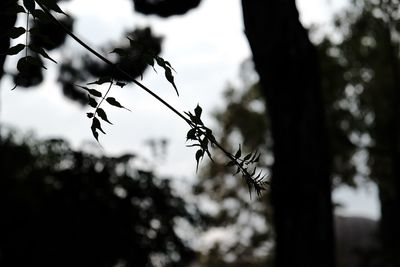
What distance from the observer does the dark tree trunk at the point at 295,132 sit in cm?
537

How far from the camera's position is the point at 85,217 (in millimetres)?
11031

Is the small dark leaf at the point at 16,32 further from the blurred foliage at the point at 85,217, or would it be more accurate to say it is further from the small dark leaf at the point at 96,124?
the blurred foliage at the point at 85,217

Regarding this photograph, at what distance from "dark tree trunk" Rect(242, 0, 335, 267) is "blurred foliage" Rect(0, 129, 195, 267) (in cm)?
526

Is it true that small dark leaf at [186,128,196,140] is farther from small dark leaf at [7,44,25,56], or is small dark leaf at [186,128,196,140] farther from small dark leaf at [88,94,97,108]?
small dark leaf at [7,44,25,56]

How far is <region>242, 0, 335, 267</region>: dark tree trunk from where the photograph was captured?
5.37 m

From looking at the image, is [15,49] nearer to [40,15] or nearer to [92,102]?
[40,15]

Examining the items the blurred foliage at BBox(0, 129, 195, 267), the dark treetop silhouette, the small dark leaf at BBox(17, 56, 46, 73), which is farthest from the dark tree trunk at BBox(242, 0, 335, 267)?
the blurred foliage at BBox(0, 129, 195, 267)

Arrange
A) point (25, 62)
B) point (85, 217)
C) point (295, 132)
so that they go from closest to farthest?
point (25, 62) → point (295, 132) → point (85, 217)

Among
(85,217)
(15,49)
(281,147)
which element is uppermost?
(85,217)

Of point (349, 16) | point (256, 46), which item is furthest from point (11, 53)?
point (349, 16)

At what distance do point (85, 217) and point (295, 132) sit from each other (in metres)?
6.62

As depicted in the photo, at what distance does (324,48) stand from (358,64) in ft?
3.92

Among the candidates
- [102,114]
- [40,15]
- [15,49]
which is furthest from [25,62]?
[102,114]

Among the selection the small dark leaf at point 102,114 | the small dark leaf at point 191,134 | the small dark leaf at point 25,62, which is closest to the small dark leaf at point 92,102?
the small dark leaf at point 102,114
